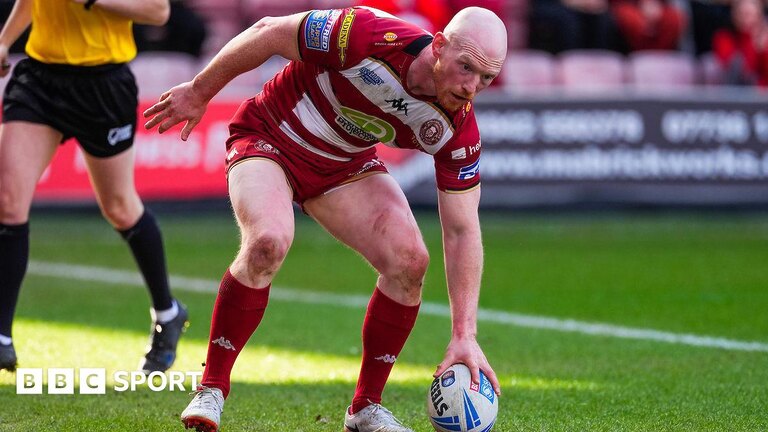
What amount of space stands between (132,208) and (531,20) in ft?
32.7

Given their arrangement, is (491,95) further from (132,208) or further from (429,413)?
(429,413)

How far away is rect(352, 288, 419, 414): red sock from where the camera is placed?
16.3 feet

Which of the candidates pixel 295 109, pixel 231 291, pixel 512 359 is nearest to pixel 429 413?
pixel 231 291

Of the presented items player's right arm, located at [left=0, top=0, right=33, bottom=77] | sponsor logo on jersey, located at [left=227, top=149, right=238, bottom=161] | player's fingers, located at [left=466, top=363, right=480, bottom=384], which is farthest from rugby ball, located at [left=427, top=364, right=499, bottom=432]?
player's right arm, located at [left=0, top=0, right=33, bottom=77]

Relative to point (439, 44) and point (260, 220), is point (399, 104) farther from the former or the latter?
point (260, 220)

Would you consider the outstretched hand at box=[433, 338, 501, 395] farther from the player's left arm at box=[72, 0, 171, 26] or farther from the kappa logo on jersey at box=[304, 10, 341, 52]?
the player's left arm at box=[72, 0, 171, 26]

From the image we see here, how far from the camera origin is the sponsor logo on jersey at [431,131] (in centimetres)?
476

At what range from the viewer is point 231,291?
467 centimetres

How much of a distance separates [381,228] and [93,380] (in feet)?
5.99

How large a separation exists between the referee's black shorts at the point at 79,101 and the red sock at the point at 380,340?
190 centimetres

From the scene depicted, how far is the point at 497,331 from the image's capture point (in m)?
7.55

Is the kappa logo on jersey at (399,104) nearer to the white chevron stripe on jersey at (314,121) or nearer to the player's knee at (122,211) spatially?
the white chevron stripe on jersey at (314,121)

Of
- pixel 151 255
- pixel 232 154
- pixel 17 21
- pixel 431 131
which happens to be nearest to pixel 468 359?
pixel 431 131

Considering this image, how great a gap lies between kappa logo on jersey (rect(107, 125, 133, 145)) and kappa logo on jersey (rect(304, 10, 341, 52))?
1800 mm
